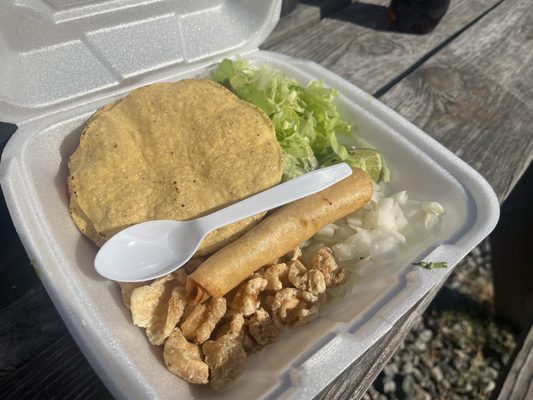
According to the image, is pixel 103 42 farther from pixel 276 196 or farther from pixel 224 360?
pixel 224 360

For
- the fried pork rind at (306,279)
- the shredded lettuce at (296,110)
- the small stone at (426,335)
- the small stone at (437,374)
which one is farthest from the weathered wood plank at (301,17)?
the small stone at (437,374)

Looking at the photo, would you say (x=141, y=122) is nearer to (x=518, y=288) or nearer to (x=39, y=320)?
(x=39, y=320)

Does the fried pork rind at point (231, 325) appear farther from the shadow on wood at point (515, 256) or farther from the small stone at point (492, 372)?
the shadow on wood at point (515, 256)

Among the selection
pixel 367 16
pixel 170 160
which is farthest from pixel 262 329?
pixel 367 16

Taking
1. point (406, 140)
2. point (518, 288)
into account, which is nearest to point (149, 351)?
point (406, 140)

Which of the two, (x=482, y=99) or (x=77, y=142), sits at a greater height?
(x=77, y=142)

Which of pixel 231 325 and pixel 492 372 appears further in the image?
pixel 492 372
